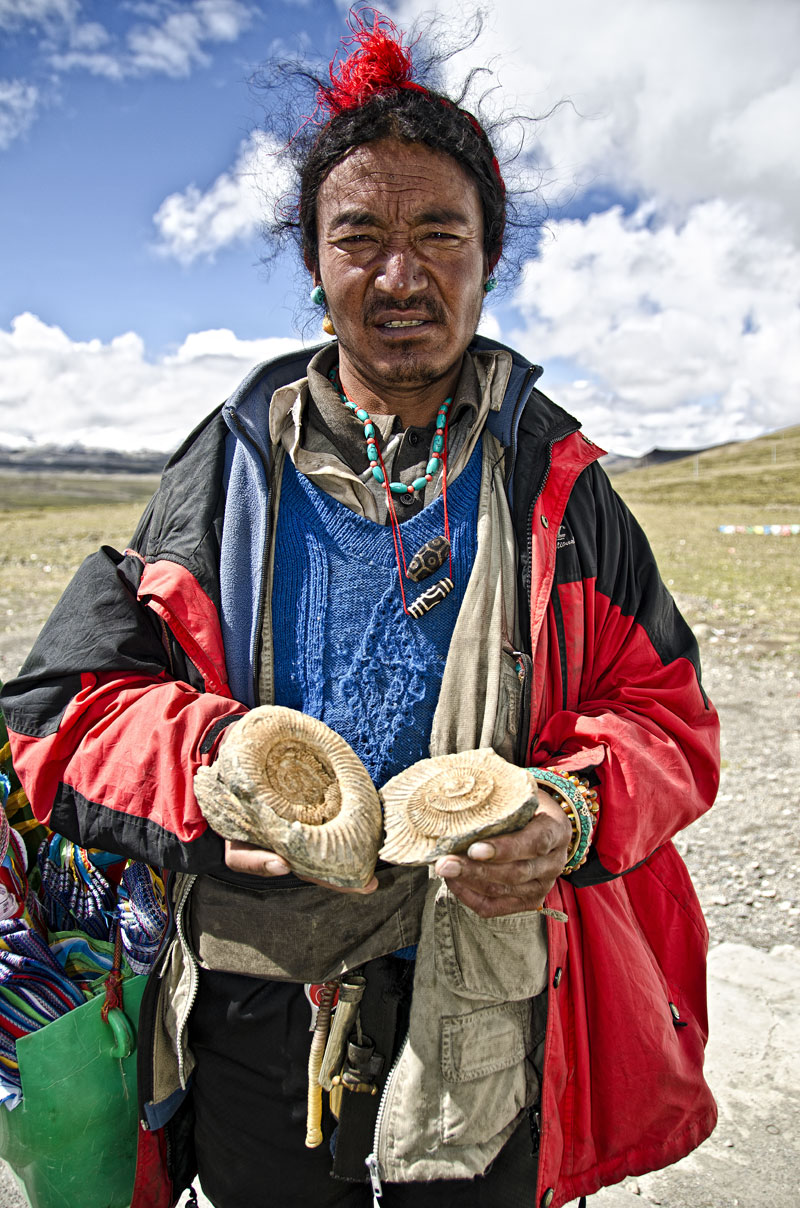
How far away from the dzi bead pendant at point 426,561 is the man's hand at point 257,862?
619 mm

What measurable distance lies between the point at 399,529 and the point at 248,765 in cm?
63

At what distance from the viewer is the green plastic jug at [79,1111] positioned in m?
1.73

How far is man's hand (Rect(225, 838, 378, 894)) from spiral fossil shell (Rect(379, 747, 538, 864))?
104 millimetres

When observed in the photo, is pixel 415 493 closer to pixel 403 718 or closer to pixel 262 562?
pixel 262 562

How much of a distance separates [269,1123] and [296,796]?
84 cm

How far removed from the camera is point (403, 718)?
170cm

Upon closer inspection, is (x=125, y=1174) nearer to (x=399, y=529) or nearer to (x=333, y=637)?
(x=333, y=637)

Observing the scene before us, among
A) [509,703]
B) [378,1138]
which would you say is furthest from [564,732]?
[378,1138]

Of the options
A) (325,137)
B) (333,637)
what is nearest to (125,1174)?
(333,637)

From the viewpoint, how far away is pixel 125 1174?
74.4 inches

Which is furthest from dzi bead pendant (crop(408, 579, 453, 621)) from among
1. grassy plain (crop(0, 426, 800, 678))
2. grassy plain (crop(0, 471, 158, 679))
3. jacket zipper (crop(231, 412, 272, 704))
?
grassy plain (crop(0, 426, 800, 678))

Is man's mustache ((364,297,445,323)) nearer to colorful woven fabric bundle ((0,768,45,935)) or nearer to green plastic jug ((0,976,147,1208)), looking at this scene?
colorful woven fabric bundle ((0,768,45,935))

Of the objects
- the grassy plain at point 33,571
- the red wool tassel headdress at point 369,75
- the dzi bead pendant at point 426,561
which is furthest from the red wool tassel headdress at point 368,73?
the grassy plain at point 33,571

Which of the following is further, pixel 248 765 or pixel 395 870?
pixel 395 870
